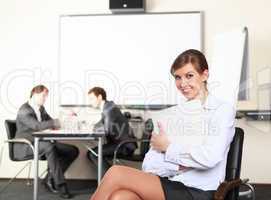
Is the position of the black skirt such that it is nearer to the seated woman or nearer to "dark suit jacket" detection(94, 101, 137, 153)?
Result: the seated woman

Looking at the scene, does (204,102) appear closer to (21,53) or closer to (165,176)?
(165,176)

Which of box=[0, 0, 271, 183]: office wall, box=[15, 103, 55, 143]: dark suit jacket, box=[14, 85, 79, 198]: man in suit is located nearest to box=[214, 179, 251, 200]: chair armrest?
box=[14, 85, 79, 198]: man in suit

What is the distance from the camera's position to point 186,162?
1.87 meters

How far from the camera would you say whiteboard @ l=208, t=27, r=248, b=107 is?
407cm

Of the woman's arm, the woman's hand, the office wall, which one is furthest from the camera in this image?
the office wall

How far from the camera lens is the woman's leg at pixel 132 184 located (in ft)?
5.89

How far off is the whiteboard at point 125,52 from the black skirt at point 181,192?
2878 mm

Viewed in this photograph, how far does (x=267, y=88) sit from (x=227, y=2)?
1.20m

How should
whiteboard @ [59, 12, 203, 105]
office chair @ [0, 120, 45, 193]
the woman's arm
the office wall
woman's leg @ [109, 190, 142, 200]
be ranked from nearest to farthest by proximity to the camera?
woman's leg @ [109, 190, 142, 200] → the woman's arm → office chair @ [0, 120, 45, 193] → whiteboard @ [59, 12, 203, 105] → the office wall

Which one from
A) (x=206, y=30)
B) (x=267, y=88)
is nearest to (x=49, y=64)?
(x=206, y=30)

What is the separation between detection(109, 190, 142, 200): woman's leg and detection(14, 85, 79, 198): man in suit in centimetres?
240

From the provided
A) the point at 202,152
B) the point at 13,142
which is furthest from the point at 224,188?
the point at 13,142

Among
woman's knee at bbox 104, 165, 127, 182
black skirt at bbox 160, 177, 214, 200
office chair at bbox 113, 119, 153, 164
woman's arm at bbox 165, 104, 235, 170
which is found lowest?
office chair at bbox 113, 119, 153, 164

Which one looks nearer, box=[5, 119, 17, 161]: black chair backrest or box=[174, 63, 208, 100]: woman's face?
box=[174, 63, 208, 100]: woman's face
